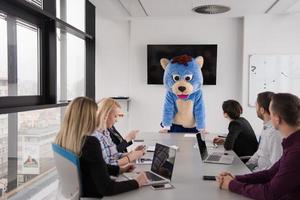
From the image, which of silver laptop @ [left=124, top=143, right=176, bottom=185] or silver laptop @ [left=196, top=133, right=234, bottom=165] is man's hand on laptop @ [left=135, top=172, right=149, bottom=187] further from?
silver laptop @ [left=196, top=133, right=234, bottom=165]

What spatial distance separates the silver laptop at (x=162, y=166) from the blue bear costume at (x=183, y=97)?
2.38 m

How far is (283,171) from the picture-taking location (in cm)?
151

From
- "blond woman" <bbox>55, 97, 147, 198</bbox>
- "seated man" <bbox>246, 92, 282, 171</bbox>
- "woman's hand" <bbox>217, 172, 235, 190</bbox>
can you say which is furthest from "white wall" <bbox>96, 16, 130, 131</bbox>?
"woman's hand" <bbox>217, 172, 235, 190</bbox>

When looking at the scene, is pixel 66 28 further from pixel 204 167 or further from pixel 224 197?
pixel 224 197

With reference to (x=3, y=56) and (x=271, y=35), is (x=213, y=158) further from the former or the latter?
(x=271, y=35)

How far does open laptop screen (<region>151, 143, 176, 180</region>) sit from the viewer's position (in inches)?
77.4

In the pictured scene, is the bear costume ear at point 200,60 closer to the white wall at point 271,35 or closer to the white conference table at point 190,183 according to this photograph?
the white wall at point 271,35

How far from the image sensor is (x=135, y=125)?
550 centimetres

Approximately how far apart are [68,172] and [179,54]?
373 centimetres

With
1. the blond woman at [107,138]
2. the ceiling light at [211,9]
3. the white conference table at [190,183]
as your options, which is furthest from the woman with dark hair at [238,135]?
the ceiling light at [211,9]

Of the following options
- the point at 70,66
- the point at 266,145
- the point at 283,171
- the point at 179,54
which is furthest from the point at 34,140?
the point at 179,54

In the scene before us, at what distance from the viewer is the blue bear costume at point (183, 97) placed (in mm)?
4457

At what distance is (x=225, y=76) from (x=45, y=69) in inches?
125

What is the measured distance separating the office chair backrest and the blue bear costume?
2.75m
